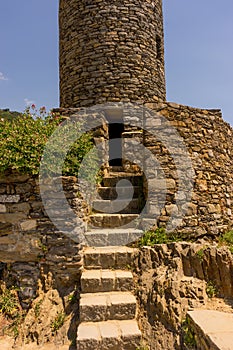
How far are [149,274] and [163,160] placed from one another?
2.14 meters

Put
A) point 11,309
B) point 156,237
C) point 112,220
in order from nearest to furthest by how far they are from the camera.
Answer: point 11,309 → point 156,237 → point 112,220

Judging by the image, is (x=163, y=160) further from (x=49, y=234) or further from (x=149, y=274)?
(x=49, y=234)

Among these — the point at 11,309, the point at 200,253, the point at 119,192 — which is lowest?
the point at 11,309

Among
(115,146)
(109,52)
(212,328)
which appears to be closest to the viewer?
(212,328)

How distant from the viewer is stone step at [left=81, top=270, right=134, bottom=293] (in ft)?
12.0

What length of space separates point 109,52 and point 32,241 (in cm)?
625

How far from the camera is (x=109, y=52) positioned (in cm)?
793

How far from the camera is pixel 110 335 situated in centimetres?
302

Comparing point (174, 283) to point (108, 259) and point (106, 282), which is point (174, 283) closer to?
point (106, 282)

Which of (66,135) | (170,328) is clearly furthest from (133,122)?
(170,328)

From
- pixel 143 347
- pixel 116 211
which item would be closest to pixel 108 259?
pixel 143 347

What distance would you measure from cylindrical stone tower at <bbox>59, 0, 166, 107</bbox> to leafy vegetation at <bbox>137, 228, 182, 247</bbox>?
455cm

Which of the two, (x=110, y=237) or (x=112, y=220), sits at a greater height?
(x=112, y=220)

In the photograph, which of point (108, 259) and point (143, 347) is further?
point (108, 259)
